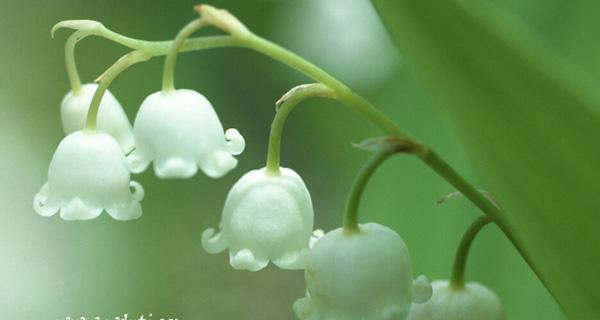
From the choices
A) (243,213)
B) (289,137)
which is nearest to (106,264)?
(289,137)

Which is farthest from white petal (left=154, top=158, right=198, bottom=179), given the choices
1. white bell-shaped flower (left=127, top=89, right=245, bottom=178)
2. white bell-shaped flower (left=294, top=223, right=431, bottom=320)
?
white bell-shaped flower (left=294, top=223, right=431, bottom=320)

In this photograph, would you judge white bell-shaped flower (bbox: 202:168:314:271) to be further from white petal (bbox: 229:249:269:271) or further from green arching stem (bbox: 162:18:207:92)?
green arching stem (bbox: 162:18:207:92)

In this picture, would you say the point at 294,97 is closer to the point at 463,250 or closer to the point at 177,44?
the point at 177,44

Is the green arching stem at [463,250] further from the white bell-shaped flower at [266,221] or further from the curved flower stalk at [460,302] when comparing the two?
the white bell-shaped flower at [266,221]

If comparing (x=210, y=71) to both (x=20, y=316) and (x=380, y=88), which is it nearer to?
(x=380, y=88)

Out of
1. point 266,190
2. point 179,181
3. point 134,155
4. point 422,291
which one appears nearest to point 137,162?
point 134,155

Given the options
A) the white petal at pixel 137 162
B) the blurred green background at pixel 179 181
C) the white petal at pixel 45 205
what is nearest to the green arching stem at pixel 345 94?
the white petal at pixel 137 162

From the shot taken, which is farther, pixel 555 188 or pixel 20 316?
pixel 20 316
